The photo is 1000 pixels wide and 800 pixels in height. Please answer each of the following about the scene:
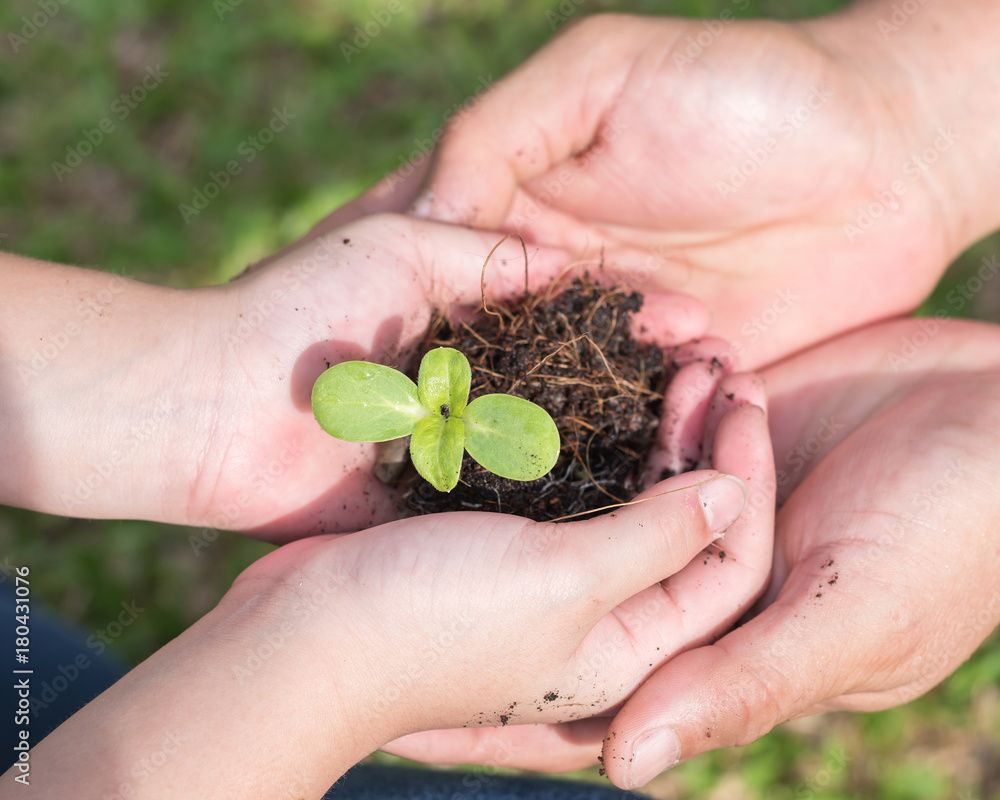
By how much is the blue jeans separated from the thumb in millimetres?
505

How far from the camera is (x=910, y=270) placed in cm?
326

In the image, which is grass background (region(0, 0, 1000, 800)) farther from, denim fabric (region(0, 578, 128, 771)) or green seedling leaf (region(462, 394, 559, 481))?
green seedling leaf (region(462, 394, 559, 481))

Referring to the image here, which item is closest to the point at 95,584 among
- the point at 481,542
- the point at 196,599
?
the point at 196,599

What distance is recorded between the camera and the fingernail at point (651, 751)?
6.77 ft

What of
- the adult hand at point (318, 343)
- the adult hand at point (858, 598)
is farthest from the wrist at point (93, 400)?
the adult hand at point (858, 598)

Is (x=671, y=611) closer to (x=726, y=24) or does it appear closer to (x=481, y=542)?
(x=481, y=542)

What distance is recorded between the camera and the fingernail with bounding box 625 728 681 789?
6.77 feet

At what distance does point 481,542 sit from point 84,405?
54.7 inches

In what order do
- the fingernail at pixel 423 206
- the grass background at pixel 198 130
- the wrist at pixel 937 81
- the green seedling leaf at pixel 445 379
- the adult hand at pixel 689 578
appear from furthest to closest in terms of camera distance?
the grass background at pixel 198 130, the wrist at pixel 937 81, the fingernail at pixel 423 206, the adult hand at pixel 689 578, the green seedling leaf at pixel 445 379

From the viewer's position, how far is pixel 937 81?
3201mm

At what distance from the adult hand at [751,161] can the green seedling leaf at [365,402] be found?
907 mm

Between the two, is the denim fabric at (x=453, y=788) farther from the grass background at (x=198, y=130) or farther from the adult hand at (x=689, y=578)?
Answer: the grass background at (x=198, y=130)

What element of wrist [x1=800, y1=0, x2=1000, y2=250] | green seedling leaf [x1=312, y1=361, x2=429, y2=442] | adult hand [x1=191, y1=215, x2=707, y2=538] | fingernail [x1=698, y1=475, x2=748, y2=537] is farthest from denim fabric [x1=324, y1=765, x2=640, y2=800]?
wrist [x1=800, y1=0, x2=1000, y2=250]

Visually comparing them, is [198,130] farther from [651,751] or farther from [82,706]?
[651,751]
